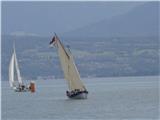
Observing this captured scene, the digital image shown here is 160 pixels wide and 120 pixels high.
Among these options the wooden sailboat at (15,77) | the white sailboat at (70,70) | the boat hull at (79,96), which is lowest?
the boat hull at (79,96)

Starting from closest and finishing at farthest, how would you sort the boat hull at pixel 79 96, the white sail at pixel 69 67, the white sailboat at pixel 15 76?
the white sail at pixel 69 67 → the boat hull at pixel 79 96 → the white sailboat at pixel 15 76

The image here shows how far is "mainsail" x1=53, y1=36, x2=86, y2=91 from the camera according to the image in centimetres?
6450

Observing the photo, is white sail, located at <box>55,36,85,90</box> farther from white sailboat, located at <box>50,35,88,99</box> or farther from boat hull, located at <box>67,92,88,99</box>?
boat hull, located at <box>67,92,88,99</box>

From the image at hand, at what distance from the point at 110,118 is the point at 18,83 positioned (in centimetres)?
4099

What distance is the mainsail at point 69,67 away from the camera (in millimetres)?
64500

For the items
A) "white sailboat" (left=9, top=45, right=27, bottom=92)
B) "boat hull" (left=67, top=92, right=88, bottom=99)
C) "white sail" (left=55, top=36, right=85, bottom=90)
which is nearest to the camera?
"white sail" (left=55, top=36, right=85, bottom=90)

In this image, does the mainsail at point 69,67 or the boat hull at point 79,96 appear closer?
the mainsail at point 69,67

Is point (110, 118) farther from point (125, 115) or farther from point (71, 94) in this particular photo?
point (71, 94)

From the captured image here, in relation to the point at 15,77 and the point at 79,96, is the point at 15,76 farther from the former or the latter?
the point at 79,96

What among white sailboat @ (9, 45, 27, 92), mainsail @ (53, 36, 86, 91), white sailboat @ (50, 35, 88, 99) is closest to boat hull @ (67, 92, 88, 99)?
white sailboat @ (50, 35, 88, 99)

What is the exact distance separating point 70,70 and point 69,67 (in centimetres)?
30

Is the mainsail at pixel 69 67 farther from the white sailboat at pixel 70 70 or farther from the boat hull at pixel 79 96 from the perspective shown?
the boat hull at pixel 79 96

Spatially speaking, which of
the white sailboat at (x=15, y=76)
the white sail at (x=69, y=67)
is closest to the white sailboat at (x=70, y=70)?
the white sail at (x=69, y=67)

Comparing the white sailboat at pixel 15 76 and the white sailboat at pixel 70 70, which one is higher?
the white sailboat at pixel 15 76
